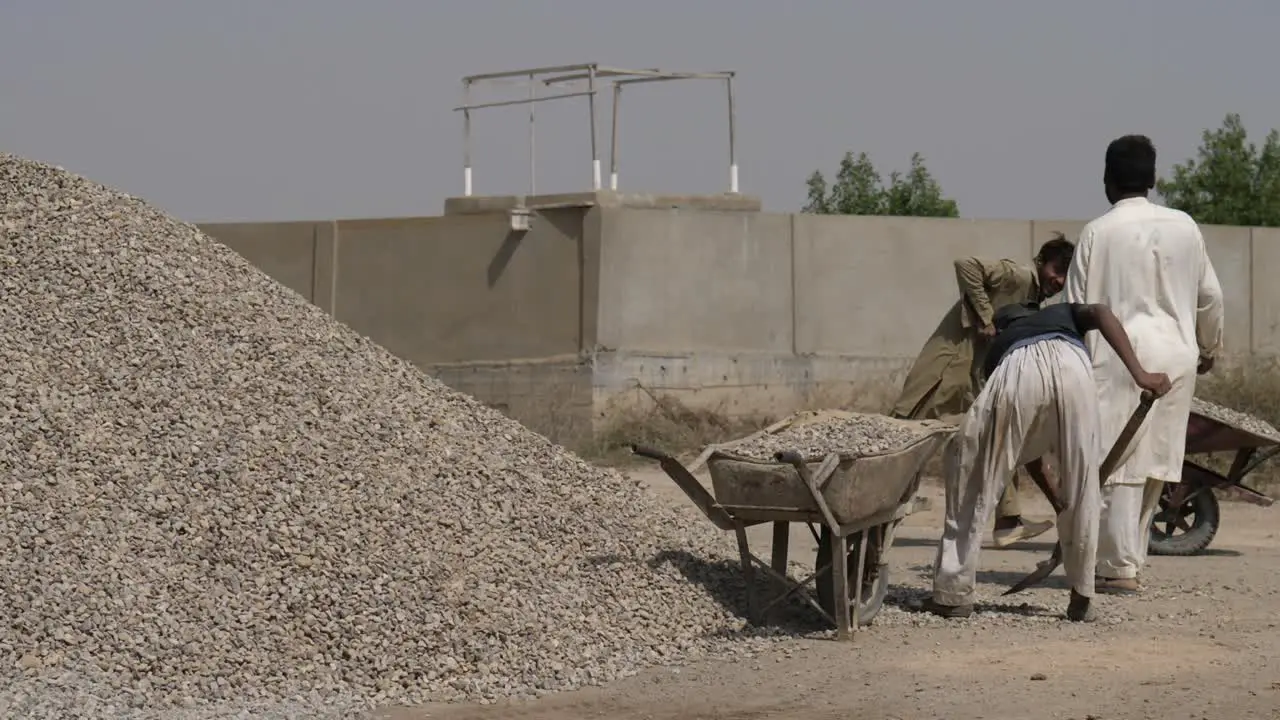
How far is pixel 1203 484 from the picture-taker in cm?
985

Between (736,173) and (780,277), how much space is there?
116 cm

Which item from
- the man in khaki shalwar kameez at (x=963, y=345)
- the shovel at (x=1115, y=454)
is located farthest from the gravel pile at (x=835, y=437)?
the man in khaki shalwar kameez at (x=963, y=345)

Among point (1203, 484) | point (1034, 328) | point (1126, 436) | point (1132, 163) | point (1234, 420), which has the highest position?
point (1132, 163)

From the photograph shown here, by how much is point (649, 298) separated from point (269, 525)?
25.0ft

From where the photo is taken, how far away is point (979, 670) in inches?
247

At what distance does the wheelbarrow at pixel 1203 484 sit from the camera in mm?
9531

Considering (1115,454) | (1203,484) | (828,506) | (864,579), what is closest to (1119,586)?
(1115,454)

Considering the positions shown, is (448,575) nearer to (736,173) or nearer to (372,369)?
(372,369)

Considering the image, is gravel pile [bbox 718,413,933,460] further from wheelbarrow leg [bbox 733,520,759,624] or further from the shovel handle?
the shovel handle

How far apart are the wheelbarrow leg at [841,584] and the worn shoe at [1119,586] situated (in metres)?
1.49

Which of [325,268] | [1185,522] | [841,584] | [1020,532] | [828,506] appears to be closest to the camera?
[828,506]

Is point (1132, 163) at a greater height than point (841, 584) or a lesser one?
greater

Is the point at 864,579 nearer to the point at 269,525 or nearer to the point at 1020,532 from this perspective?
the point at 1020,532

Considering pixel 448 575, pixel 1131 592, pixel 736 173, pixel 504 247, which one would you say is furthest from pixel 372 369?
pixel 736 173
